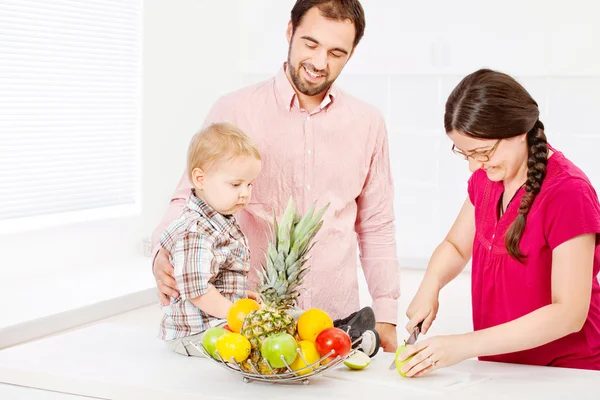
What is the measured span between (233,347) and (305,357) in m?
0.14

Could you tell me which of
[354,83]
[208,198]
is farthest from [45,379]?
[354,83]

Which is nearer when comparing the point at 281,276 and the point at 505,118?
the point at 281,276

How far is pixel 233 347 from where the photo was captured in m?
1.63

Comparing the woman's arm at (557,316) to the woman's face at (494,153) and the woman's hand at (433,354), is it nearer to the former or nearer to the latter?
the woman's hand at (433,354)

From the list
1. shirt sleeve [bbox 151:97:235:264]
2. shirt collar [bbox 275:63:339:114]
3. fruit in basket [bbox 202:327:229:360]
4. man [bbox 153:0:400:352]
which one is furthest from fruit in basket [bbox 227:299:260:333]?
shirt collar [bbox 275:63:339:114]

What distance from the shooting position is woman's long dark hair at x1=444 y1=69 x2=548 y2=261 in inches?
74.3

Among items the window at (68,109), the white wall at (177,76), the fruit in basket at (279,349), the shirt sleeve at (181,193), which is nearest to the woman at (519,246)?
the fruit in basket at (279,349)

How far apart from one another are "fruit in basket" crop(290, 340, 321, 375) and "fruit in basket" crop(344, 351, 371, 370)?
0.16 m

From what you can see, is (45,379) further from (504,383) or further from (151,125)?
(151,125)

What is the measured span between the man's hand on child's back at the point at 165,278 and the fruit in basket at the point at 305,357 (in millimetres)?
399

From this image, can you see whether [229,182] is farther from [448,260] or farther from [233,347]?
[448,260]

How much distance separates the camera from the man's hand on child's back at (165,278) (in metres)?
1.97

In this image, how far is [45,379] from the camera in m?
1.82

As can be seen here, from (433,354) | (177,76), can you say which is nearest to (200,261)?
(433,354)
